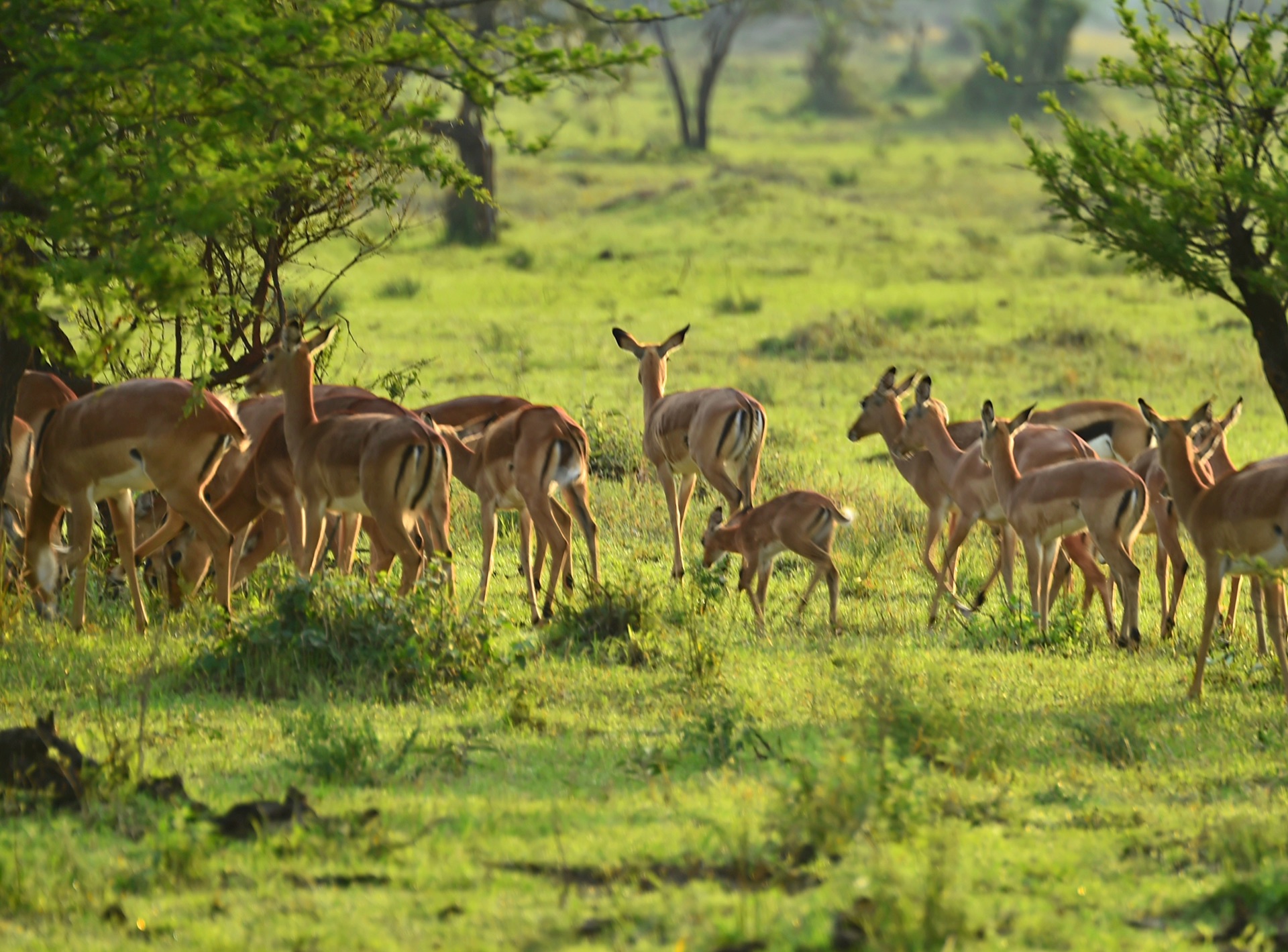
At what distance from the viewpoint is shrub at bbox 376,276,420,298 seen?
23750 millimetres

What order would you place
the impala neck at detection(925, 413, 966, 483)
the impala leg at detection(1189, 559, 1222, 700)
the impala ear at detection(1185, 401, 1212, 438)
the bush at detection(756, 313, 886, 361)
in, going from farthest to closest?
the bush at detection(756, 313, 886, 361), the impala neck at detection(925, 413, 966, 483), the impala ear at detection(1185, 401, 1212, 438), the impala leg at detection(1189, 559, 1222, 700)

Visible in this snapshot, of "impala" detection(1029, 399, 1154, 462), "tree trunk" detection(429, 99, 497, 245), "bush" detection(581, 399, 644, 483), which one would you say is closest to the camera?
"impala" detection(1029, 399, 1154, 462)

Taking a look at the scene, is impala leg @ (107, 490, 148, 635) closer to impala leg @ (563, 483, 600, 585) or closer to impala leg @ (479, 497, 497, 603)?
impala leg @ (479, 497, 497, 603)

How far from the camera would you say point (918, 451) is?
34.3 ft

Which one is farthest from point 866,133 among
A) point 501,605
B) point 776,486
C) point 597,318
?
point 501,605

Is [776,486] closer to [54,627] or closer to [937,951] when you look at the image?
[54,627]

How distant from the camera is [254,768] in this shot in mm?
5598

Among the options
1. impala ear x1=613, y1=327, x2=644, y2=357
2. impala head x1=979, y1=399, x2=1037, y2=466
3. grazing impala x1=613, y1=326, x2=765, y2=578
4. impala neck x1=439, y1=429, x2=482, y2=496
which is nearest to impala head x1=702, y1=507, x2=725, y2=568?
grazing impala x1=613, y1=326, x2=765, y2=578

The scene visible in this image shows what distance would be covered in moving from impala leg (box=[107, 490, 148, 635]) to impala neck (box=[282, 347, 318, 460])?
858 mm

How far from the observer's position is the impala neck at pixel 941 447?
9.95 metres

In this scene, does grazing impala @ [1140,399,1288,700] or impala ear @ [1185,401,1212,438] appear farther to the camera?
impala ear @ [1185,401,1212,438]

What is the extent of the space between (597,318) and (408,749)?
1627 cm

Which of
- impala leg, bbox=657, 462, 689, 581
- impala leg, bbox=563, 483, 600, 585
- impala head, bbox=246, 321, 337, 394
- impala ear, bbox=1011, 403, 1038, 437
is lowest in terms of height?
impala leg, bbox=657, 462, 689, 581

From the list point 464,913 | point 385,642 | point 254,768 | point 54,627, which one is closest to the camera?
point 464,913
